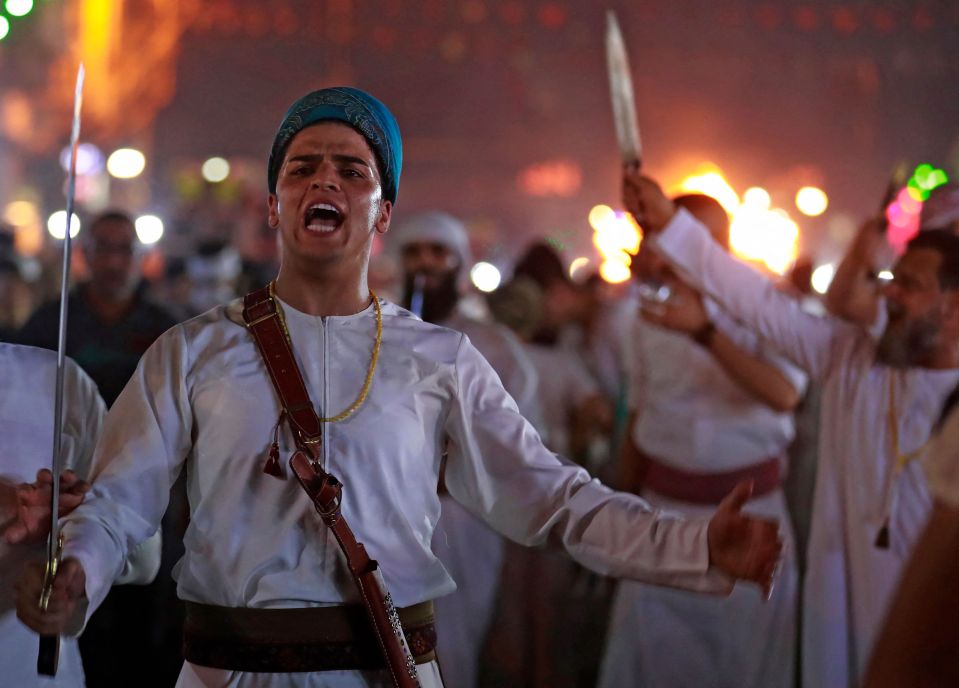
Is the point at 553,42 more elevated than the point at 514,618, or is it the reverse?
the point at 553,42

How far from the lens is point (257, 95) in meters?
44.8

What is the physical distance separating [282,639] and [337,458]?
42 cm

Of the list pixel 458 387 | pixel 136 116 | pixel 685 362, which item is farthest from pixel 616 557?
pixel 136 116

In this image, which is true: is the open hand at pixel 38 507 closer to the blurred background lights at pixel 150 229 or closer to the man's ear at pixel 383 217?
the man's ear at pixel 383 217

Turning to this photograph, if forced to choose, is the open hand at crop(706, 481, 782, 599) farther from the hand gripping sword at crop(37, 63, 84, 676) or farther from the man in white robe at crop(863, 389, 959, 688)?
the hand gripping sword at crop(37, 63, 84, 676)

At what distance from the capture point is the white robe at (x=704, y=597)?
5797mm

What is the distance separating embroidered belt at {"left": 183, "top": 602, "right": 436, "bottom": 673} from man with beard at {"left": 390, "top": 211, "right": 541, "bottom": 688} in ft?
10.5

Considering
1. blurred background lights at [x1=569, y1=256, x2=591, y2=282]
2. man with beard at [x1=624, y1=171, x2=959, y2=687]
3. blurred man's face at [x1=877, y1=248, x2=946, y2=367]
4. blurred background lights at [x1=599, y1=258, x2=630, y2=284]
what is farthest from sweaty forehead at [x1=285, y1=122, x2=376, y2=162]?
blurred background lights at [x1=599, y1=258, x2=630, y2=284]

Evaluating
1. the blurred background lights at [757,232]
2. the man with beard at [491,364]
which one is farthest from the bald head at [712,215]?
the blurred background lights at [757,232]

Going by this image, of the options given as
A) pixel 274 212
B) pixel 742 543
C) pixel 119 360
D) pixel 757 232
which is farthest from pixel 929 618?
pixel 757 232

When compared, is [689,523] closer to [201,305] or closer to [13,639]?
[13,639]

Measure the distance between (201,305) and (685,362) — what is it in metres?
5.62

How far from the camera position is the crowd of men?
9.77ft

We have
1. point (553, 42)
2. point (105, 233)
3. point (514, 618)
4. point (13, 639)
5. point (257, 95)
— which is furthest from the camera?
point (553, 42)
